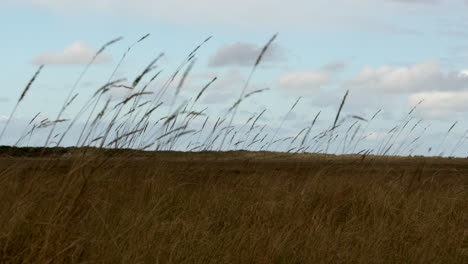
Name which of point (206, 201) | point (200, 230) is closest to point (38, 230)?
point (200, 230)

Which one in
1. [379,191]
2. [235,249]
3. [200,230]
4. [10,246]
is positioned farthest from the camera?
[379,191]

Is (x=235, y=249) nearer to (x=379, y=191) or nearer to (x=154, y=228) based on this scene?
(x=154, y=228)

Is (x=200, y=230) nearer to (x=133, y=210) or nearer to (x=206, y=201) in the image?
(x=133, y=210)

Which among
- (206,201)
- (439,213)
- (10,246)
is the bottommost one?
(10,246)

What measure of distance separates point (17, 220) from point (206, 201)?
2.06 meters

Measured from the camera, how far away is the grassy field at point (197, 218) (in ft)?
9.50

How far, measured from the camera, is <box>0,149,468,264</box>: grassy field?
2.89m

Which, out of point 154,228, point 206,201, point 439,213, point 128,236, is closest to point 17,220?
point 128,236

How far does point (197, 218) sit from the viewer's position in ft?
14.1

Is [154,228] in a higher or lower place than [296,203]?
lower

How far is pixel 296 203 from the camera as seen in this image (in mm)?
4562

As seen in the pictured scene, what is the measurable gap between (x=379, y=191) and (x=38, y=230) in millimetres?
3196

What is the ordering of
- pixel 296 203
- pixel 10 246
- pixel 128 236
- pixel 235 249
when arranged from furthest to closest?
pixel 296 203 → pixel 235 249 → pixel 128 236 → pixel 10 246

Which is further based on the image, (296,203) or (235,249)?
(296,203)
